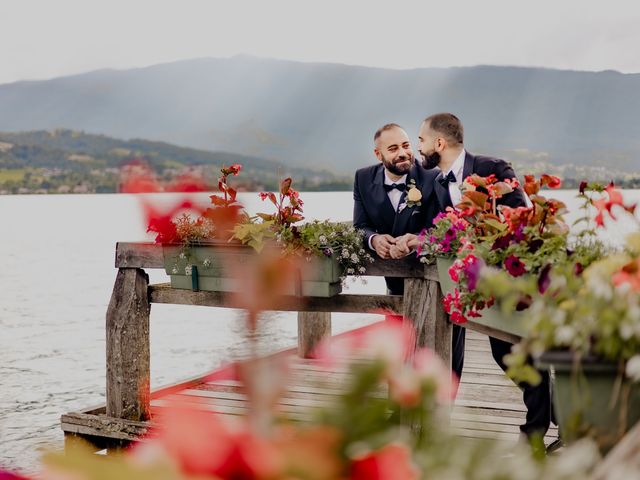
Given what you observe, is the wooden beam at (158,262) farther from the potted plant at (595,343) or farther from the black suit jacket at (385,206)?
the potted plant at (595,343)

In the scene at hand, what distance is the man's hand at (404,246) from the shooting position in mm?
4281

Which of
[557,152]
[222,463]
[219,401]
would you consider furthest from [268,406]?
[557,152]

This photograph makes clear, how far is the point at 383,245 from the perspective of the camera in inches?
173

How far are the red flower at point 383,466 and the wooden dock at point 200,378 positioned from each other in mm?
2799

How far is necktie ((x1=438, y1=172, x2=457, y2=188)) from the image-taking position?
4.63 metres

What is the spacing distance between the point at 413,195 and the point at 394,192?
0.36 meters

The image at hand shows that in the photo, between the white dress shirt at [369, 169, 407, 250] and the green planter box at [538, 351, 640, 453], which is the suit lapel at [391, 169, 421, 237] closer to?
the white dress shirt at [369, 169, 407, 250]

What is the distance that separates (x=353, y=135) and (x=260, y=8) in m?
42.9

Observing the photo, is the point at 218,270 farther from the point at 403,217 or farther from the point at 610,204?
the point at 610,204

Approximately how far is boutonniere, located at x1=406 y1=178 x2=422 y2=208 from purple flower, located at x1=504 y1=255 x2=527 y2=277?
206 cm

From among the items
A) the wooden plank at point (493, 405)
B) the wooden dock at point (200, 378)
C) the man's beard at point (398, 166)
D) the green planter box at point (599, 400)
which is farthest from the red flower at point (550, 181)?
the wooden plank at point (493, 405)

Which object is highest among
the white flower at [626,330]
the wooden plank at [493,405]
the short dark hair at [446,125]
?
the short dark hair at [446,125]

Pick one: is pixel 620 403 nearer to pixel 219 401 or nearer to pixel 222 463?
pixel 222 463

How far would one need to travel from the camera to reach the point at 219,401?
6121 millimetres
